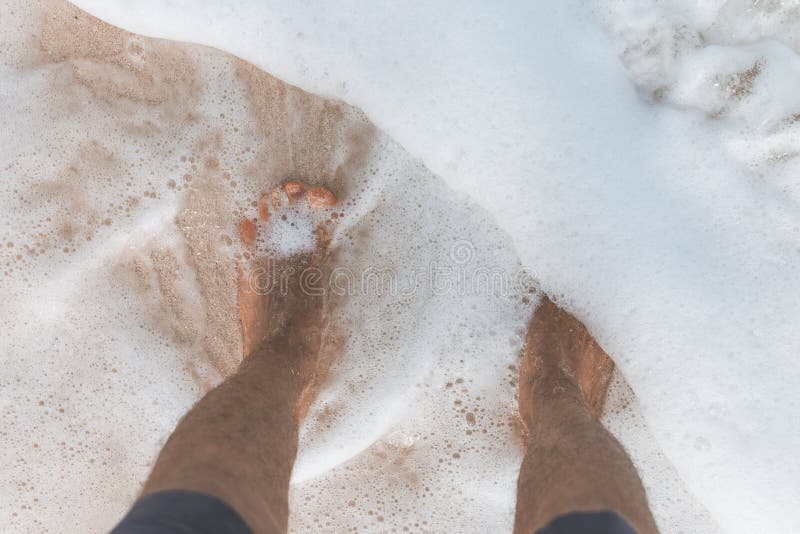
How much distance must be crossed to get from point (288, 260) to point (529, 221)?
73 centimetres

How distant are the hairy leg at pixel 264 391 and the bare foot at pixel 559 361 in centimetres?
60

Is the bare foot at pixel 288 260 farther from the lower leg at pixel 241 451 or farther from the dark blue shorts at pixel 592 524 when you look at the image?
the dark blue shorts at pixel 592 524

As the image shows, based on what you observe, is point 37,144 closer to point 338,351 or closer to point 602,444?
point 338,351

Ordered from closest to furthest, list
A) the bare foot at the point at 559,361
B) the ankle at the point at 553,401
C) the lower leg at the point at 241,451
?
the lower leg at the point at 241,451 < the ankle at the point at 553,401 < the bare foot at the point at 559,361

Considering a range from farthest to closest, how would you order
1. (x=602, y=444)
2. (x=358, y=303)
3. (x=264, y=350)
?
1. (x=358, y=303)
2. (x=264, y=350)
3. (x=602, y=444)

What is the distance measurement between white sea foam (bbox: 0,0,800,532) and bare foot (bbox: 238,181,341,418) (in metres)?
0.09

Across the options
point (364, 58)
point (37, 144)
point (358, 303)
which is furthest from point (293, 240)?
point (37, 144)

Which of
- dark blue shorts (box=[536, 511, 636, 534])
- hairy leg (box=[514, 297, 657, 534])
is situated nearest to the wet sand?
hairy leg (box=[514, 297, 657, 534])

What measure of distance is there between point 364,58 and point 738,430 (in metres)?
1.52

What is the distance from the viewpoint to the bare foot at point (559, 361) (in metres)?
1.47

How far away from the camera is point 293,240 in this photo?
166 cm

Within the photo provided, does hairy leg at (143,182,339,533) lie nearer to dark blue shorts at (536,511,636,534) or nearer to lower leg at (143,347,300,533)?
lower leg at (143,347,300,533)

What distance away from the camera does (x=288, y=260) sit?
1.65 m

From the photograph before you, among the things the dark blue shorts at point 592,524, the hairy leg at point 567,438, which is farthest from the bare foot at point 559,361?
the dark blue shorts at point 592,524
